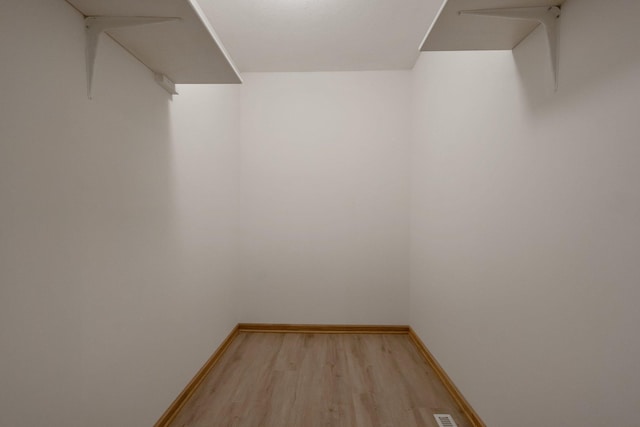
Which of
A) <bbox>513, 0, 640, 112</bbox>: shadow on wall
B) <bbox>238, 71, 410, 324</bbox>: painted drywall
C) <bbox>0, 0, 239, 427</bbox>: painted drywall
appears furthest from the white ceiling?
<bbox>513, 0, 640, 112</bbox>: shadow on wall

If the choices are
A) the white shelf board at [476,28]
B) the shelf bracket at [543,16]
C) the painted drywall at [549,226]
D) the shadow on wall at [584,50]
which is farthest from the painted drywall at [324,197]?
the shelf bracket at [543,16]

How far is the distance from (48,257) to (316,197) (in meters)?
2.65

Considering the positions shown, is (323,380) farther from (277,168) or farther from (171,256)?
(277,168)

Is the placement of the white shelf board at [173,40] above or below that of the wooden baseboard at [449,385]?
above

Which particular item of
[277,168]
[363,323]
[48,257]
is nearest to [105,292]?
[48,257]

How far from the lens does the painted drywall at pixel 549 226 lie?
102cm

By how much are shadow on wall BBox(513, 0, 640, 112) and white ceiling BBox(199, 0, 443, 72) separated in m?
1.25

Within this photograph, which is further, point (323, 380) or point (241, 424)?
point (323, 380)

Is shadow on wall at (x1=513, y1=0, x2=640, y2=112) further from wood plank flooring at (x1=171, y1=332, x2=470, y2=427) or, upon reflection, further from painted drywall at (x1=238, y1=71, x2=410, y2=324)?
A: painted drywall at (x1=238, y1=71, x2=410, y2=324)

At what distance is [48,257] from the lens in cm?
117

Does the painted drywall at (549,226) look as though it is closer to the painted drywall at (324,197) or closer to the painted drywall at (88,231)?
the painted drywall at (324,197)

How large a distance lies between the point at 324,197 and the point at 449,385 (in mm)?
2034

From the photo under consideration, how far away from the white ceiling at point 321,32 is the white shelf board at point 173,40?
2.82 ft

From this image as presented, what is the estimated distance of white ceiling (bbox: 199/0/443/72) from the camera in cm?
243
